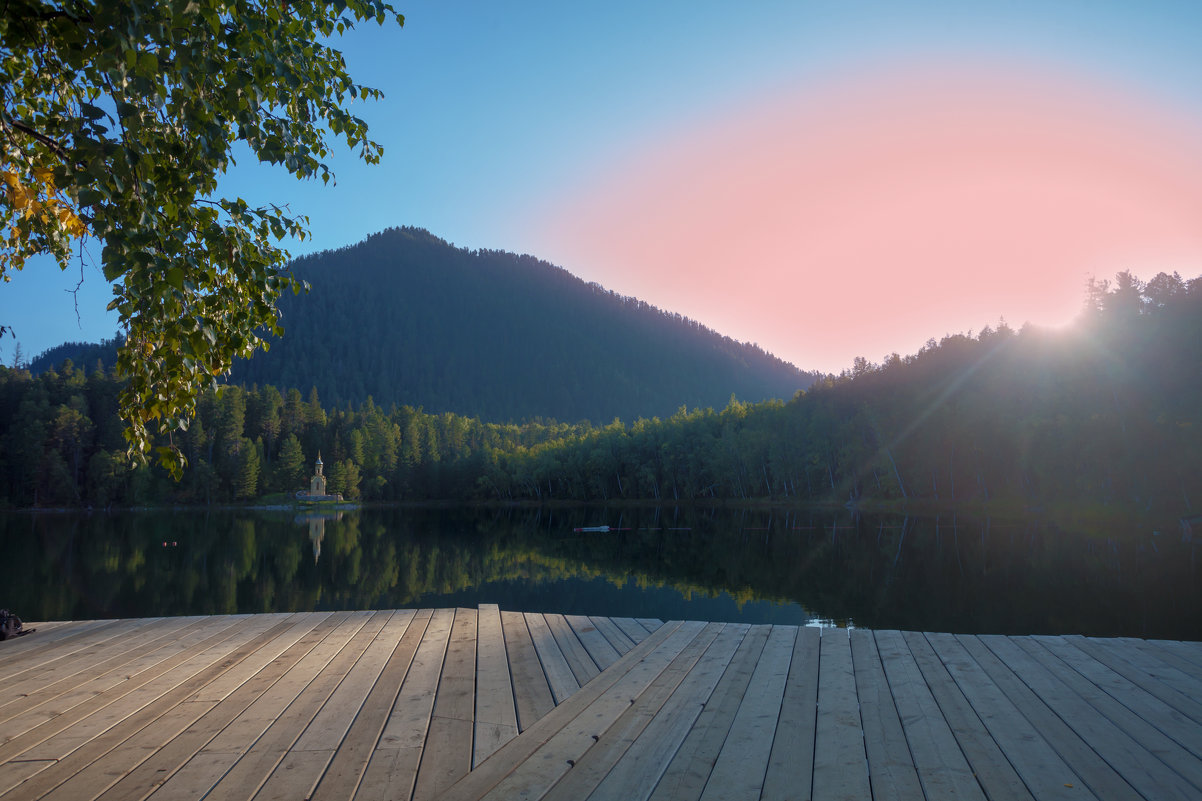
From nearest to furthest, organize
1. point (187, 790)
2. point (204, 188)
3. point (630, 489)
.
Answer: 1. point (187, 790)
2. point (204, 188)
3. point (630, 489)

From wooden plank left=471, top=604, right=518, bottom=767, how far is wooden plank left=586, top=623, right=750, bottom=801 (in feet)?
2.25

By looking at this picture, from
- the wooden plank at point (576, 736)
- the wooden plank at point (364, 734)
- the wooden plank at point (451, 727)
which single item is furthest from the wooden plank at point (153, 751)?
the wooden plank at point (576, 736)

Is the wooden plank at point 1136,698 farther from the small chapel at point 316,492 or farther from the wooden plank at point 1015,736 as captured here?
the small chapel at point 316,492

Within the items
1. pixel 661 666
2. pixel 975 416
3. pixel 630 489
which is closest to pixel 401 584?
pixel 661 666

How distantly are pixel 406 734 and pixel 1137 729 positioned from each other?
384cm

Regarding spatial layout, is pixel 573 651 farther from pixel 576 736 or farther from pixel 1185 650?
pixel 1185 650

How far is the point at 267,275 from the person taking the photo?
3.72 m

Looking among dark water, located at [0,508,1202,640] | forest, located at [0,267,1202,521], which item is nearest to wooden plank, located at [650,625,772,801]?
dark water, located at [0,508,1202,640]

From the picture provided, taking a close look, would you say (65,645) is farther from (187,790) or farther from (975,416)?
(975,416)

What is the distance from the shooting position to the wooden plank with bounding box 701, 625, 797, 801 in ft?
9.33

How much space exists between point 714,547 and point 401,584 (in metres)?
16.2

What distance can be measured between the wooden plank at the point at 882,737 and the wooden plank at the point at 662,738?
2.89 ft

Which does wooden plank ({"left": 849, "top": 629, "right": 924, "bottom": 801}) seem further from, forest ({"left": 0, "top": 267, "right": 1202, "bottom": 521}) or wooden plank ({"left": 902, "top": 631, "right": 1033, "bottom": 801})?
forest ({"left": 0, "top": 267, "right": 1202, "bottom": 521})

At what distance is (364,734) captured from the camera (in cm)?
355
